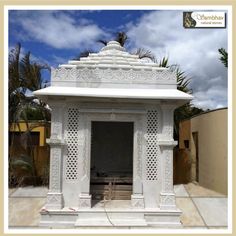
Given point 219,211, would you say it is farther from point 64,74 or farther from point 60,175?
point 64,74

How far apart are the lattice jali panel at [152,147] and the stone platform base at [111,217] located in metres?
0.90

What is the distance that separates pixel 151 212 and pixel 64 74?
403 cm

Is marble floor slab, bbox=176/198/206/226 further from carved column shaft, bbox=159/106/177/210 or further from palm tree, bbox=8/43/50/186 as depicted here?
palm tree, bbox=8/43/50/186

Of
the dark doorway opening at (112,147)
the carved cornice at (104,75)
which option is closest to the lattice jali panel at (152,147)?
the carved cornice at (104,75)

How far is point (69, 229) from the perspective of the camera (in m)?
7.22

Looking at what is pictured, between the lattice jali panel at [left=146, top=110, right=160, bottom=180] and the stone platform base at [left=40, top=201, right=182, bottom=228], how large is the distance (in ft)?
2.94

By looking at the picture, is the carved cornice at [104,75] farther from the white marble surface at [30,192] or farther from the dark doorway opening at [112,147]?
the white marble surface at [30,192]

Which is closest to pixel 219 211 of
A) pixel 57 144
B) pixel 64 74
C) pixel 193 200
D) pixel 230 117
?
pixel 193 200

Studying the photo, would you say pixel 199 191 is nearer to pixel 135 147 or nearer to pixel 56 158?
pixel 135 147

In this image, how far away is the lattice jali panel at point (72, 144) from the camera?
25.4ft

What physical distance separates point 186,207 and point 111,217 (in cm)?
242

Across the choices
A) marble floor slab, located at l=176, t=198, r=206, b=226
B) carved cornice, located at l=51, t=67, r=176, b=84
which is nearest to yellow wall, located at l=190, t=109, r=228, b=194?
marble floor slab, located at l=176, t=198, r=206, b=226

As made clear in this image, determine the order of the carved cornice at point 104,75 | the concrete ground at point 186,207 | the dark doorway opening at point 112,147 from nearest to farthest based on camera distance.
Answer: the concrete ground at point 186,207 → the carved cornice at point 104,75 → the dark doorway opening at point 112,147

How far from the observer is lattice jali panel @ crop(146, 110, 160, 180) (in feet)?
25.7
